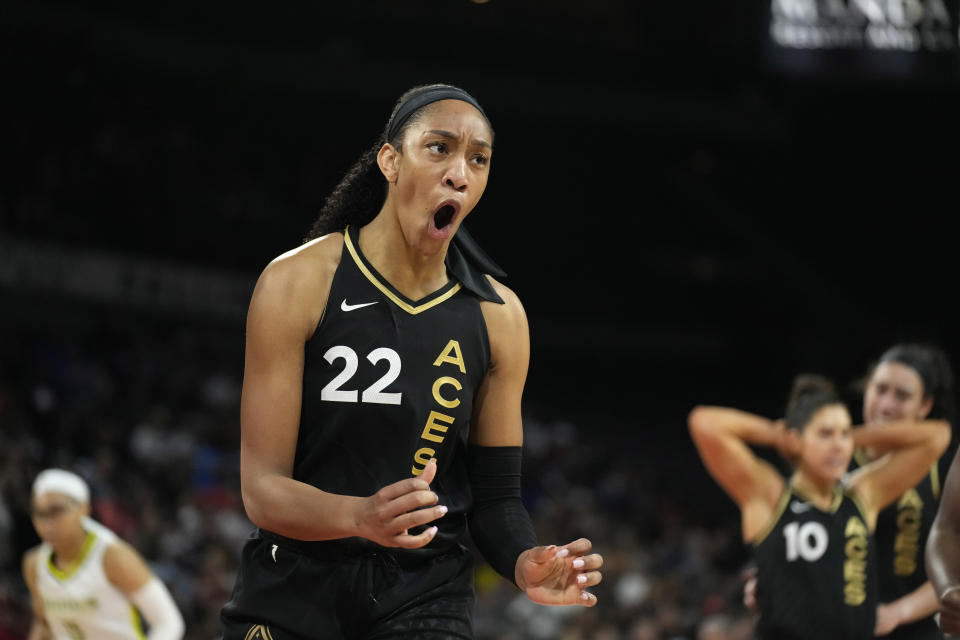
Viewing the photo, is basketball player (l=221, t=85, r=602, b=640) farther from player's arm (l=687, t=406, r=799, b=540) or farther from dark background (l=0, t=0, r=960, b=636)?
dark background (l=0, t=0, r=960, b=636)

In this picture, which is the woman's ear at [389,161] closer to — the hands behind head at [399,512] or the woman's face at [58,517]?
the hands behind head at [399,512]

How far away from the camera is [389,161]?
329cm

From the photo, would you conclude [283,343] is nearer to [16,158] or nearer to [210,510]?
[210,510]

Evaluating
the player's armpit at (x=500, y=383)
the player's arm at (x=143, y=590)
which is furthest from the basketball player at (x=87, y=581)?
the player's armpit at (x=500, y=383)

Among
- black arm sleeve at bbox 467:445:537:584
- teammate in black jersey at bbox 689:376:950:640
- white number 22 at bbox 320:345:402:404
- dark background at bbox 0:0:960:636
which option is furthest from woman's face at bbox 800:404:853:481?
dark background at bbox 0:0:960:636

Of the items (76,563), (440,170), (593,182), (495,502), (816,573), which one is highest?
(593,182)

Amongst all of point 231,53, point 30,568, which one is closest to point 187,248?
point 231,53

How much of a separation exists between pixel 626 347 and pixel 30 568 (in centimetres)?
1546

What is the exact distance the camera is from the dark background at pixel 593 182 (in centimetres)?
1627

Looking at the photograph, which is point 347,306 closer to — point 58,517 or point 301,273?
point 301,273

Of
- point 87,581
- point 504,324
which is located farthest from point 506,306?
point 87,581

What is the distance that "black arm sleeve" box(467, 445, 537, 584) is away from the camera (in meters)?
3.29

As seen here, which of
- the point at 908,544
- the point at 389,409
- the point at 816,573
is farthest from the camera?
the point at 908,544

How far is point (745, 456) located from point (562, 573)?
311 cm
